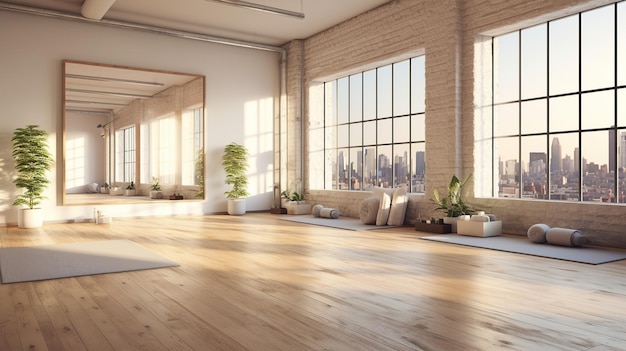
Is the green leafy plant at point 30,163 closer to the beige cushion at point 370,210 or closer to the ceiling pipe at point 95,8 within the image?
the ceiling pipe at point 95,8

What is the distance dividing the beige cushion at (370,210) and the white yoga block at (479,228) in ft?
5.06

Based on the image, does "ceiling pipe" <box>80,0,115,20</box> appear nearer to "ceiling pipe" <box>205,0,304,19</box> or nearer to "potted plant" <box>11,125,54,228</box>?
"ceiling pipe" <box>205,0,304,19</box>

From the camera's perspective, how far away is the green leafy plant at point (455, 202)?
673 centimetres

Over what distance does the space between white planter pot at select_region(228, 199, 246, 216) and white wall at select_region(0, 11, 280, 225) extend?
29cm

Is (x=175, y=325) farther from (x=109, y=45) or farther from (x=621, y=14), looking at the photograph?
(x=109, y=45)

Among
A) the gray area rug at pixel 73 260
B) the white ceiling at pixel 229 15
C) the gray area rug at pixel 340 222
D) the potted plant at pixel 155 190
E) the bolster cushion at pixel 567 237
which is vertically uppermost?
the white ceiling at pixel 229 15

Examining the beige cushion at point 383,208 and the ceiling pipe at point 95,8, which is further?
the beige cushion at point 383,208

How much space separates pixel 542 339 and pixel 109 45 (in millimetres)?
8284

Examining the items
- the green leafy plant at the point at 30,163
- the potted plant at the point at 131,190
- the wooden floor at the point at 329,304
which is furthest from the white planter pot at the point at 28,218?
the wooden floor at the point at 329,304

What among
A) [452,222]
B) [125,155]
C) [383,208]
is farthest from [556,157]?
[125,155]

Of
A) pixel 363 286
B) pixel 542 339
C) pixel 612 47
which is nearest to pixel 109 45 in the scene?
pixel 363 286

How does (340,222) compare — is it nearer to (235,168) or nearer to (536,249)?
(235,168)

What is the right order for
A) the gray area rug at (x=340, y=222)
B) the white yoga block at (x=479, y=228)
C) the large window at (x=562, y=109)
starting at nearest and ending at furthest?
1. the large window at (x=562, y=109)
2. the white yoga block at (x=479, y=228)
3. the gray area rug at (x=340, y=222)

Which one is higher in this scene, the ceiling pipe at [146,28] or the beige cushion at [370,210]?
the ceiling pipe at [146,28]
